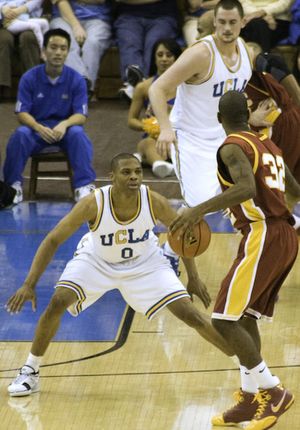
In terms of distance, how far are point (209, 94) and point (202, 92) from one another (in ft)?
0.16

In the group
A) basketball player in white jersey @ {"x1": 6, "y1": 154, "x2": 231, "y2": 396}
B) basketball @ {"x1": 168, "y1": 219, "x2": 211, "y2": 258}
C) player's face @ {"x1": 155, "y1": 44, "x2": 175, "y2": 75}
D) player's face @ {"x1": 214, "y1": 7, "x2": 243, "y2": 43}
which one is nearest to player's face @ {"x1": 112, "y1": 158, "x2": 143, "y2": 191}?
basketball player in white jersey @ {"x1": 6, "y1": 154, "x2": 231, "y2": 396}

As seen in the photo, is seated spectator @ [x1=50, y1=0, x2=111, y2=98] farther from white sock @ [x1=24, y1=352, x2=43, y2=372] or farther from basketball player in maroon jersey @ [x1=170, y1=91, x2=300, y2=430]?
basketball player in maroon jersey @ [x1=170, y1=91, x2=300, y2=430]

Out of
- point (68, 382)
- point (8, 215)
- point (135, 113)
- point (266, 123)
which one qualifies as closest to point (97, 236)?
point (68, 382)

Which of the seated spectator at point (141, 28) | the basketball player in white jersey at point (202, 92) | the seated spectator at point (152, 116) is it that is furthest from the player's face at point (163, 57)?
the basketball player in white jersey at point (202, 92)

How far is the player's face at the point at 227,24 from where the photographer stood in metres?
6.75

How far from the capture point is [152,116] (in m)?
10.1

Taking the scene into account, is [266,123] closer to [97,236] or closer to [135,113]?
[97,236]

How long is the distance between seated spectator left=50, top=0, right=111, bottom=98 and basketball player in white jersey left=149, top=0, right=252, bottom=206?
4794mm

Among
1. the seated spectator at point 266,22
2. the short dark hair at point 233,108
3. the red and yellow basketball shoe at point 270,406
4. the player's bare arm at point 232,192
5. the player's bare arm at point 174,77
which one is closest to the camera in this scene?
the player's bare arm at point 232,192

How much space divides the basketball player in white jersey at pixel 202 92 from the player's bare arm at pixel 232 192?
189 cm

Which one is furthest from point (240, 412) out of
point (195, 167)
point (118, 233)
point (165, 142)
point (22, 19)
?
point (22, 19)

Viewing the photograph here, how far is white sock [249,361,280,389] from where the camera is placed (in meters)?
4.75

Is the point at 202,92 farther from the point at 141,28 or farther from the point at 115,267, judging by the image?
the point at 141,28

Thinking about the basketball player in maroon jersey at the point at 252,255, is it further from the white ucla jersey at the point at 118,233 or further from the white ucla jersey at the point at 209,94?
the white ucla jersey at the point at 209,94
